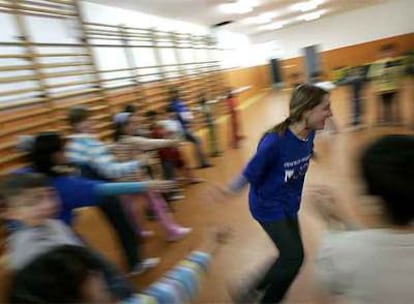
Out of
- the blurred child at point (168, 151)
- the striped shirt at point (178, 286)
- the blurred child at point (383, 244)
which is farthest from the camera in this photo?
the blurred child at point (168, 151)

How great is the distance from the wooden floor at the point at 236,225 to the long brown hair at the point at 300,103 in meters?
0.39

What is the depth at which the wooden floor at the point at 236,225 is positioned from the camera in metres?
2.95

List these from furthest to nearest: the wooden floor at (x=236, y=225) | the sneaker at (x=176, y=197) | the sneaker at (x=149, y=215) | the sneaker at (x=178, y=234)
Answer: the sneaker at (x=176, y=197) < the sneaker at (x=149, y=215) < the sneaker at (x=178, y=234) < the wooden floor at (x=236, y=225)

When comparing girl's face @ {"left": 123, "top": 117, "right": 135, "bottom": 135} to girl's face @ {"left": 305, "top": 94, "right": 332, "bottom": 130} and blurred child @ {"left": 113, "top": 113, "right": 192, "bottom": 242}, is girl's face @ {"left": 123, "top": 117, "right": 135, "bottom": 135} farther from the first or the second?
girl's face @ {"left": 305, "top": 94, "right": 332, "bottom": 130}

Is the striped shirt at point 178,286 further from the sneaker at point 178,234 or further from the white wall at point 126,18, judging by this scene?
the white wall at point 126,18

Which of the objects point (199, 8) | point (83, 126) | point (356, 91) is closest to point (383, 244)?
point (83, 126)

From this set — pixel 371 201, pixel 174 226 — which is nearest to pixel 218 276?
pixel 174 226

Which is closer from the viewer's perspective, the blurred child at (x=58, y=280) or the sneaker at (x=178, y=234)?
the blurred child at (x=58, y=280)

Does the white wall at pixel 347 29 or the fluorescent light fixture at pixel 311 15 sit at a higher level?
the fluorescent light fixture at pixel 311 15

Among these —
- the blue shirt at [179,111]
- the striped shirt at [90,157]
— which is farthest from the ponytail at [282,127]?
the blue shirt at [179,111]

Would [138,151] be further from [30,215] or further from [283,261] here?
[30,215]

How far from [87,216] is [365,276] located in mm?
4350

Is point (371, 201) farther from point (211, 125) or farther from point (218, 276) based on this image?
point (211, 125)

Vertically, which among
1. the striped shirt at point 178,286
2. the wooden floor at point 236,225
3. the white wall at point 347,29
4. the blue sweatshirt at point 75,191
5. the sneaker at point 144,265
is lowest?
the wooden floor at point 236,225
